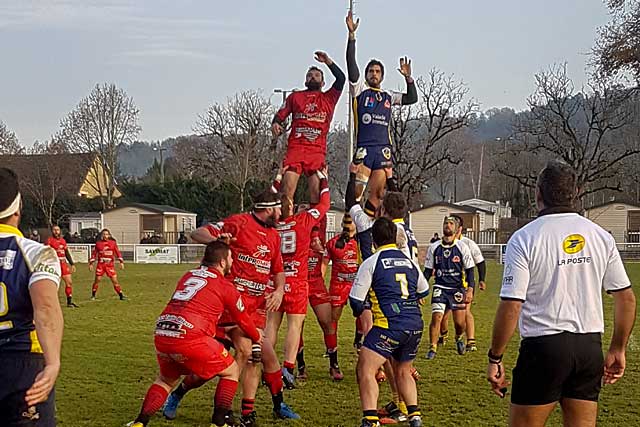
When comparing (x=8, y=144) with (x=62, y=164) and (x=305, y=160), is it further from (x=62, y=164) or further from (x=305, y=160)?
(x=305, y=160)

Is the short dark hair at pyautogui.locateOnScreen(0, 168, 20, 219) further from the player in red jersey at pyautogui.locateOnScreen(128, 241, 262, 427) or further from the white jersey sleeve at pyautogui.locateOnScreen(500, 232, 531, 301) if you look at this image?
the white jersey sleeve at pyautogui.locateOnScreen(500, 232, 531, 301)

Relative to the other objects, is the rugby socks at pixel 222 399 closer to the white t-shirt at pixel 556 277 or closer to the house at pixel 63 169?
the white t-shirt at pixel 556 277

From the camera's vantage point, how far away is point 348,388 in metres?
10.9

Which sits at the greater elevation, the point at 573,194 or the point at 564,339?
the point at 573,194

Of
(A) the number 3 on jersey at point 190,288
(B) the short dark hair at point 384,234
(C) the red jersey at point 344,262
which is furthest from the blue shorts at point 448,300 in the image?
(A) the number 3 on jersey at point 190,288

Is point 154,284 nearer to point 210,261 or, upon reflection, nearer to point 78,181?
point 210,261

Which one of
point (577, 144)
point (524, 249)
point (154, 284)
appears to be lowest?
point (154, 284)

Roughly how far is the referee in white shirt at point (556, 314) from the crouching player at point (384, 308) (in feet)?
7.95

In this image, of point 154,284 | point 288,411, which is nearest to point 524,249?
point 288,411

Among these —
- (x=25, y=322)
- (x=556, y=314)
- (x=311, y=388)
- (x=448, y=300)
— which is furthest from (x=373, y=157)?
(x=25, y=322)

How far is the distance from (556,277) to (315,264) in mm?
6682

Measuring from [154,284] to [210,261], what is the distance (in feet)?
73.5

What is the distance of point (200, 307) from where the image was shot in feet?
25.3

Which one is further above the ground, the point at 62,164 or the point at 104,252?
the point at 62,164
